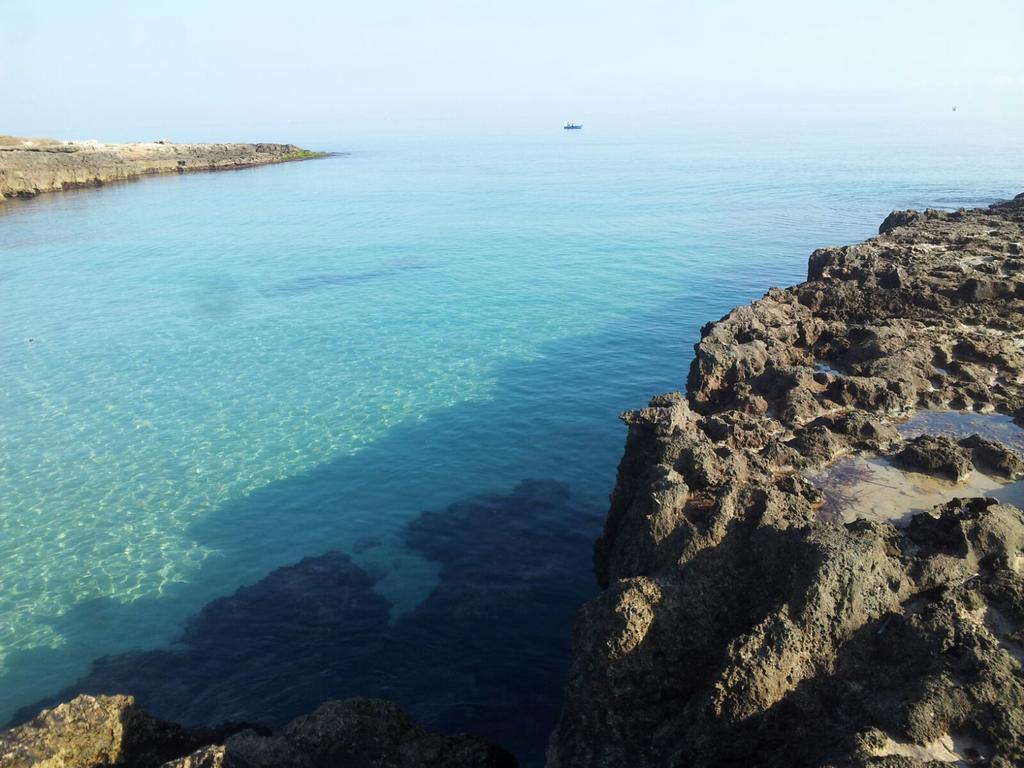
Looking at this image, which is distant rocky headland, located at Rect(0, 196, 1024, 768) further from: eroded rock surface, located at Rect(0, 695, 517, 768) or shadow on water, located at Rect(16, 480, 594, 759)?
shadow on water, located at Rect(16, 480, 594, 759)

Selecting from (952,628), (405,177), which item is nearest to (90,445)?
(952,628)

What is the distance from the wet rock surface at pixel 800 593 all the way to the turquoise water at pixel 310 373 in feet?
11.4

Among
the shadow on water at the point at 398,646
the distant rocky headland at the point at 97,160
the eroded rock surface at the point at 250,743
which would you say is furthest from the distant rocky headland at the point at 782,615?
the distant rocky headland at the point at 97,160

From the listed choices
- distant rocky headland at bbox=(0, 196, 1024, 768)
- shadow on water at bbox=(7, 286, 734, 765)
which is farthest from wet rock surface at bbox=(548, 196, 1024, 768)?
shadow on water at bbox=(7, 286, 734, 765)

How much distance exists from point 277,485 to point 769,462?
1459 centimetres

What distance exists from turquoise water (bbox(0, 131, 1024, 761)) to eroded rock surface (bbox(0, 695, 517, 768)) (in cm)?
281

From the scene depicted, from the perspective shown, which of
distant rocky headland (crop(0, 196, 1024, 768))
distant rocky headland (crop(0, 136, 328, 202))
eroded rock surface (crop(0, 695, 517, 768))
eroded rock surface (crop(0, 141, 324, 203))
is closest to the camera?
distant rocky headland (crop(0, 196, 1024, 768))

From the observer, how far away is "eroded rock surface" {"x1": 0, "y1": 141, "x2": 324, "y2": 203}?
7894 centimetres

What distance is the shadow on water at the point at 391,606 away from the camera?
1366 centimetres

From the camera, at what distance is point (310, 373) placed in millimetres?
29656

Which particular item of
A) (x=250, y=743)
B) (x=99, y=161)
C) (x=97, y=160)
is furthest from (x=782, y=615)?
(x=97, y=160)

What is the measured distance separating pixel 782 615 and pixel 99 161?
108242mm

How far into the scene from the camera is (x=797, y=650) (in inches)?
356

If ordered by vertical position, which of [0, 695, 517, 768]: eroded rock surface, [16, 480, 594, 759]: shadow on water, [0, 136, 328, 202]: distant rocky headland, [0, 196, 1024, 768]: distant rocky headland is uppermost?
[0, 136, 328, 202]: distant rocky headland
